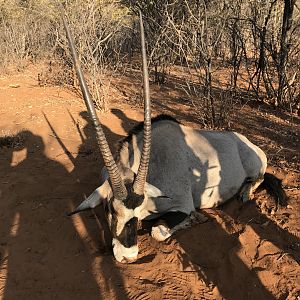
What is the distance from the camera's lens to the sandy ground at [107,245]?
3.26 metres

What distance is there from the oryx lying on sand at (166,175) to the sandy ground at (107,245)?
0.66 ft

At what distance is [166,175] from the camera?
13.5 feet

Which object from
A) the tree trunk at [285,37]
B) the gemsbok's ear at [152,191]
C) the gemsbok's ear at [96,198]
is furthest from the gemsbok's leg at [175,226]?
the tree trunk at [285,37]

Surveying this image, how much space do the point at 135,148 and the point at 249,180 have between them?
1760mm

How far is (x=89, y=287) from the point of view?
324 cm

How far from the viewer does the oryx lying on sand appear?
3.35 metres

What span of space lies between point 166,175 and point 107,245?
96 centimetres

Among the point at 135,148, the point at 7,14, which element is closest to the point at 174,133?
the point at 135,148

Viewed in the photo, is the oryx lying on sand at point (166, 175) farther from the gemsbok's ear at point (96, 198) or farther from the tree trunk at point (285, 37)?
the tree trunk at point (285, 37)

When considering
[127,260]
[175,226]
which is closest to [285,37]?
[175,226]

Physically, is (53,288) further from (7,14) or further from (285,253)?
(7,14)

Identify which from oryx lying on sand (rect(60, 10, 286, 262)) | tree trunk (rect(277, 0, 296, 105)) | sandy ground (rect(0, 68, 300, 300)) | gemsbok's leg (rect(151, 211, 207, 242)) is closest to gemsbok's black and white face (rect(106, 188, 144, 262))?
oryx lying on sand (rect(60, 10, 286, 262))

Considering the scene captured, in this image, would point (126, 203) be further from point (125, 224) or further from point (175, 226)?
point (175, 226)

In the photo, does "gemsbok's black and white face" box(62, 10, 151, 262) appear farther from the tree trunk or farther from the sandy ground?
the tree trunk
